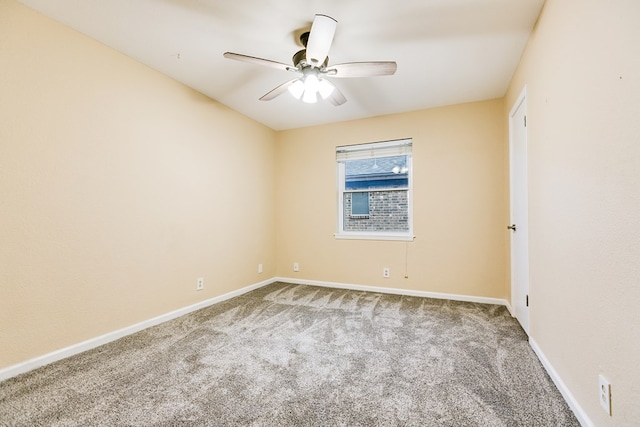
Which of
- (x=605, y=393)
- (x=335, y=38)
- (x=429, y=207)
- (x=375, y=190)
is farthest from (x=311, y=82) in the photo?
(x=605, y=393)

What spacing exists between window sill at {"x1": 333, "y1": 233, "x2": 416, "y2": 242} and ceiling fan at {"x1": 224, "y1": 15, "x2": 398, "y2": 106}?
2.07 m

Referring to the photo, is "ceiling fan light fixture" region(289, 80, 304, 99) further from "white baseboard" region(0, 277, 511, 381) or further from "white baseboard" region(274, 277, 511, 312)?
"white baseboard" region(274, 277, 511, 312)

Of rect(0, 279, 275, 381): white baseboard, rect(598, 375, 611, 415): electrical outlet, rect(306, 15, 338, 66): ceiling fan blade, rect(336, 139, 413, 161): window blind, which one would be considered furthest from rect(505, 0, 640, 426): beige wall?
rect(0, 279, 275, 381): white baseboard

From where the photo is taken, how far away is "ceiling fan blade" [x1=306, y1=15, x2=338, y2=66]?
1714 mm

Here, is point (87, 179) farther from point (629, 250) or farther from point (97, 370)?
point (629, 250)

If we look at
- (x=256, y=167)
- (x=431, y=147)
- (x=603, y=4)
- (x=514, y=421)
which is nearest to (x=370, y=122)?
(x=431, y=147)

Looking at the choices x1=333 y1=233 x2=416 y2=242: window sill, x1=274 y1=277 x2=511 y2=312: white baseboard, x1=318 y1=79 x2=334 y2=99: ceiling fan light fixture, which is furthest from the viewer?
x1=333 y1=233 x2=416 y2=242: window sill

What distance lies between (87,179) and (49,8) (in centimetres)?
116

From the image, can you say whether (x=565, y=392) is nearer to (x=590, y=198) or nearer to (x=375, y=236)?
(x=590, y=198)

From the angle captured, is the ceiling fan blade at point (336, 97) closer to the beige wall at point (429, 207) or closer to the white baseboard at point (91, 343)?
the beige wall at point (429, 207)

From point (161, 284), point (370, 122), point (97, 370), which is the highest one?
point (370, 122)

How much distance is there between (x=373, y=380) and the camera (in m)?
1.76

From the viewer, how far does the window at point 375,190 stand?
153 inches

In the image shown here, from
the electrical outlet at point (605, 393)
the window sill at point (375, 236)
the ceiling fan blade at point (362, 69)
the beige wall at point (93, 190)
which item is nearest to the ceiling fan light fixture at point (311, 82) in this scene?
the ceiling fan blade at point (362, 69)
